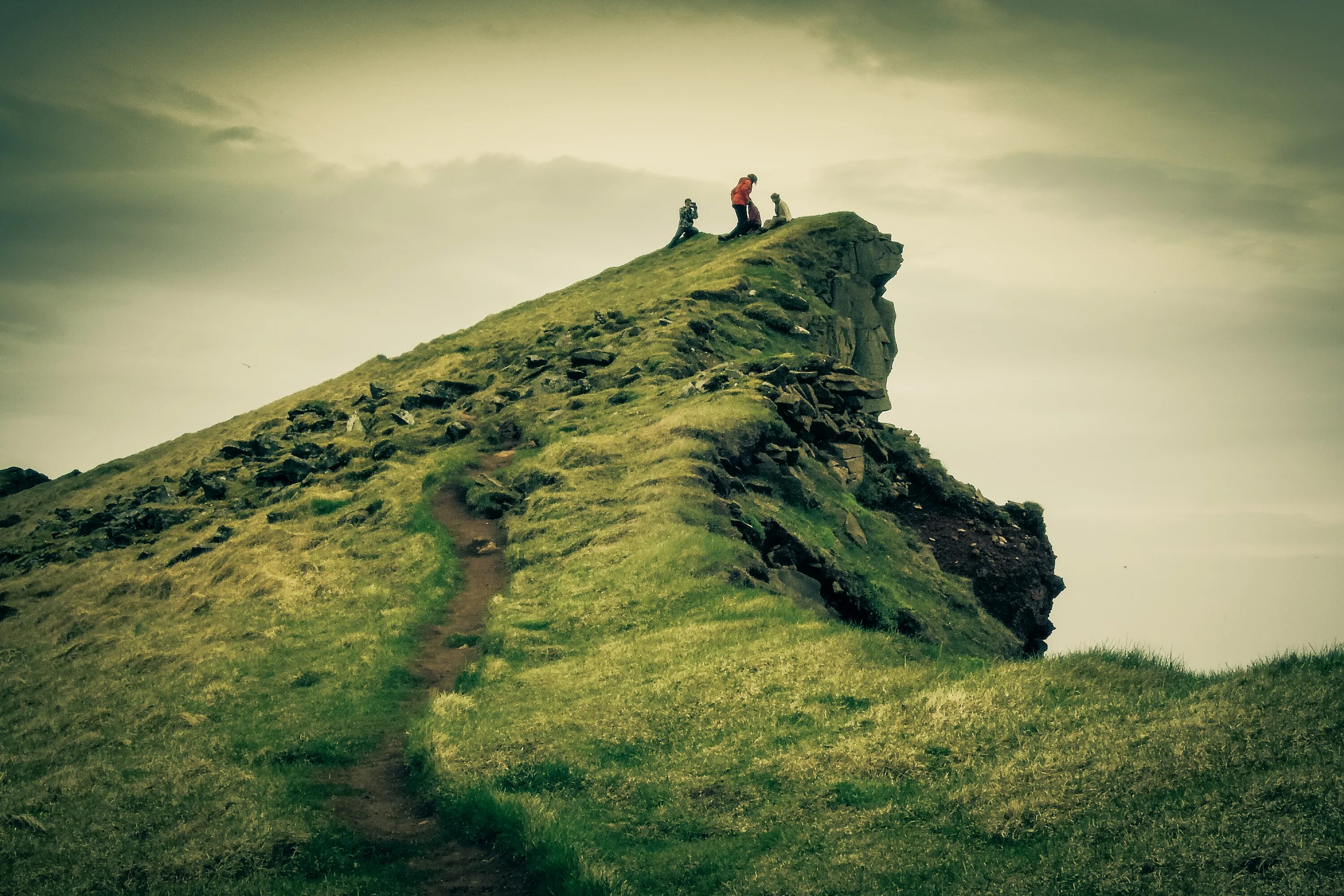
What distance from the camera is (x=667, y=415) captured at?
132 ft

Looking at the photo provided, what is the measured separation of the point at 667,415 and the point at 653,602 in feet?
49.6

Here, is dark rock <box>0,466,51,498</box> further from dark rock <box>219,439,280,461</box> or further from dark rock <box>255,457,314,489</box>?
dark rock <box>255,457,314,489</box>

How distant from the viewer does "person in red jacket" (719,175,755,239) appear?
77.2 metres

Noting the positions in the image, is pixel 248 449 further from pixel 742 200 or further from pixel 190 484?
pixel 742 200

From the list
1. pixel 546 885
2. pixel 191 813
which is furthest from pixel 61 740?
pixel 546 885

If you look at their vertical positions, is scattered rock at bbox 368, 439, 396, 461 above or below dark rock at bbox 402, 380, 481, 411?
below

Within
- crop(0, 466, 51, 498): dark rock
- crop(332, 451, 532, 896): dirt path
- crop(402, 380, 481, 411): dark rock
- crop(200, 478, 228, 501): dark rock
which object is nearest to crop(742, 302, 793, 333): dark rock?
crop(402, 380, 481, 411): dark rock

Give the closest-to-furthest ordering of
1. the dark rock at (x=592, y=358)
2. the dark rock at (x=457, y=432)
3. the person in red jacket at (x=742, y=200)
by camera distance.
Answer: the dark rock at (x=457, y=432) < the dark rock at (x=592, y=358) < the person in red jacket at (x=742, y=200)

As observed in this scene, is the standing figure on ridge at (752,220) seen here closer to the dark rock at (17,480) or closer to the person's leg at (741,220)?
the person's leg at (741,220)

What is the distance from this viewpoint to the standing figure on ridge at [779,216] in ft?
253

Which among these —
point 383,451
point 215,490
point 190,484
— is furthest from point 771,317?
point 190,484

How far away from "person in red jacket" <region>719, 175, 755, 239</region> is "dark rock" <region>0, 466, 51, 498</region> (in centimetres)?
6752

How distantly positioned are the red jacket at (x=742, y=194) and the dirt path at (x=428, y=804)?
52044 mm

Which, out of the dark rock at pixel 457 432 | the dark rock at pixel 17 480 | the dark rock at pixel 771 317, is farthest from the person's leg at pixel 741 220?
the dark rock at pixel 17 480
